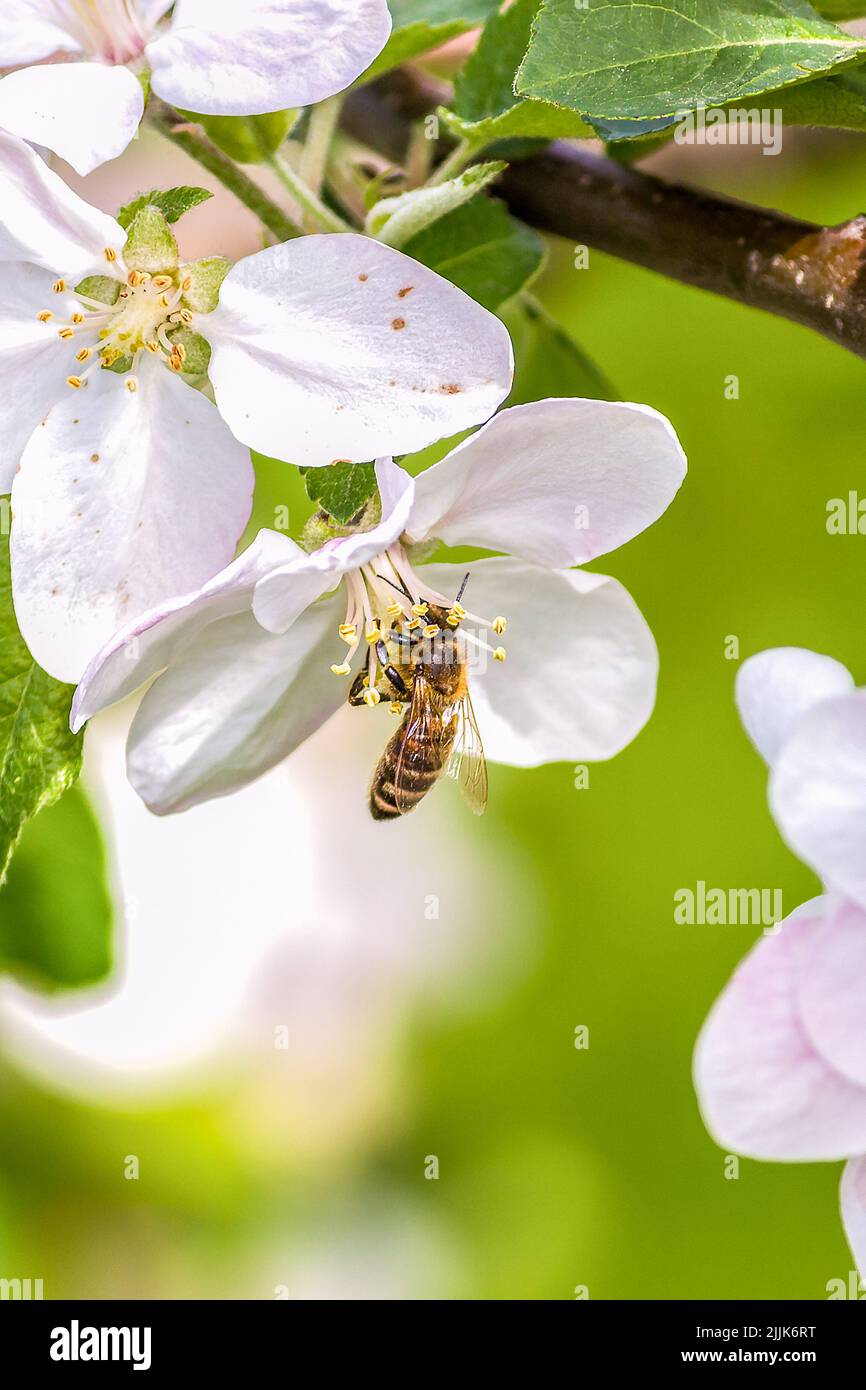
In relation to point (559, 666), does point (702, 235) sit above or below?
above

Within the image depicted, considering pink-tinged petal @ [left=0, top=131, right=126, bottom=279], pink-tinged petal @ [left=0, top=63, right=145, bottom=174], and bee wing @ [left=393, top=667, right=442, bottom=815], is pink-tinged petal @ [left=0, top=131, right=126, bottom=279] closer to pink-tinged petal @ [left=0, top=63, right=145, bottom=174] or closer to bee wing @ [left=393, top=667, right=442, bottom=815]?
pink-tinged petal @ [left=0, top=63, right=145, bottom=174]

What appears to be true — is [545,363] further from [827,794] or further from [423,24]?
[827,794]

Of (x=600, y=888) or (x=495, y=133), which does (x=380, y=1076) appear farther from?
(x=495, y=133)

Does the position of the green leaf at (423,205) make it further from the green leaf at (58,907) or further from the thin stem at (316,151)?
the green leaf at (58,907)

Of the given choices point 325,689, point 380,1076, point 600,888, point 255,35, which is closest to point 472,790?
point 325,689

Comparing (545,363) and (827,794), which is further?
(545,363)

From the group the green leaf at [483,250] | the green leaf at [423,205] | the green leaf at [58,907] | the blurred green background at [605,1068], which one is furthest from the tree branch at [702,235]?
the blurred green background at [605,1068]

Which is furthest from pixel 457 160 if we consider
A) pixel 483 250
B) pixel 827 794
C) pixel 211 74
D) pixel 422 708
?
pixel 827 794
